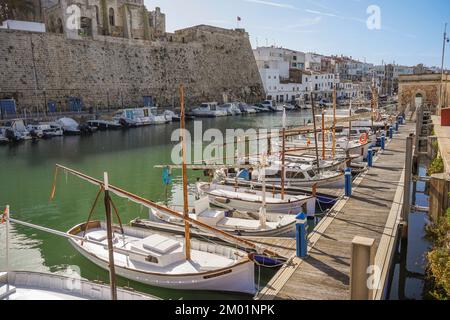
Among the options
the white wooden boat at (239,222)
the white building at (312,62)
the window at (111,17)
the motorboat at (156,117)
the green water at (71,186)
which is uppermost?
the window at (111,17)

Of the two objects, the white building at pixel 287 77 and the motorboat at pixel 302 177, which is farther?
the white building at pixel 287 77

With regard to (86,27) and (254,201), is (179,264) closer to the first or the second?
(254,201)

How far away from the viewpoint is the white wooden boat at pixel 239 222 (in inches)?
432

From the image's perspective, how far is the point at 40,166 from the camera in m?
24.0

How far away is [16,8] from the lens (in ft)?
169

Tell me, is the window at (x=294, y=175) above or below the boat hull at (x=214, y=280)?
above

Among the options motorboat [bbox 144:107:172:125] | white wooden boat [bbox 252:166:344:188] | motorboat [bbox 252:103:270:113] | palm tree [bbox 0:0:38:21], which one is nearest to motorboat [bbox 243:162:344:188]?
white wooden boat [bbox 252:166:344:188]

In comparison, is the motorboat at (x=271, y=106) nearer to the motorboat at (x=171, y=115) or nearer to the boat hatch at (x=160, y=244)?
the motorboat at (x=171, y=115)

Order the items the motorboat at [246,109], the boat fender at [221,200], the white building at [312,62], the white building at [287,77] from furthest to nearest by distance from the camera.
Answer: the white building at [312,62] → the white building at [287,77] → the motorboat at [246,109] → the boat fender at [221,200]

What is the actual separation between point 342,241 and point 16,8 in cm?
5596

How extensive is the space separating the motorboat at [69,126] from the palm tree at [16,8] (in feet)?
73.7

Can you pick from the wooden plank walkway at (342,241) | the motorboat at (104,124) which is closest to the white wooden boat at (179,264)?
the wooden plank walkway at (342,241)

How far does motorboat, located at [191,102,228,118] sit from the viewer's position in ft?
177
